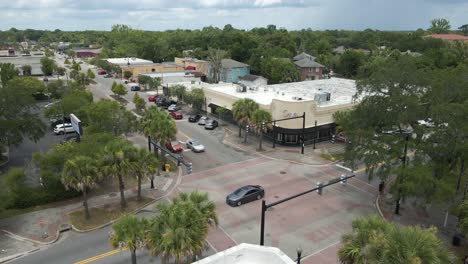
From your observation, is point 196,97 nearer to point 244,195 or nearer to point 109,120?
point 109,120

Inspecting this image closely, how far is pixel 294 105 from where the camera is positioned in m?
47.2

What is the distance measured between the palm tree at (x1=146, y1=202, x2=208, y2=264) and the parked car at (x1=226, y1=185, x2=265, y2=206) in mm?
13389

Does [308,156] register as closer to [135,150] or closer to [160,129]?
[160,129]

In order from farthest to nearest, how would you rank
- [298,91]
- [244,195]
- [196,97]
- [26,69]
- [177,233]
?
[26,69] < [196,97] < [298,91] < [244,195] < [177,233]

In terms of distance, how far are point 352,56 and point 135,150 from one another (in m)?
96.0

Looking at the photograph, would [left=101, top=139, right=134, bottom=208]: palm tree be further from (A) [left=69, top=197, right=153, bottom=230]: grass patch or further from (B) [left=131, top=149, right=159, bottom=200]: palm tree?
(A) [left=69, top=197, right=153, bottom=230]: grass patch

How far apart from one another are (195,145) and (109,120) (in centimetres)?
1122

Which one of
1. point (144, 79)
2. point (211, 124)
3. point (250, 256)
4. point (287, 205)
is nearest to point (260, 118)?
point (211, 124)

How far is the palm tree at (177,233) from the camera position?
56.7ft

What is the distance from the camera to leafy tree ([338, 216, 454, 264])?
47.2 feet

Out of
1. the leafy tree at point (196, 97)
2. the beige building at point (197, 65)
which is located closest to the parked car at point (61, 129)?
the leafy tree at point (196, 97)

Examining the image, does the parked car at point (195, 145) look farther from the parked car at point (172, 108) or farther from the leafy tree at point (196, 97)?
the parked car at point (172, 108)

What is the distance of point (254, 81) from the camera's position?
275 feet

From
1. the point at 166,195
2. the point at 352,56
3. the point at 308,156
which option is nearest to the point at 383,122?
the point at 308,156
